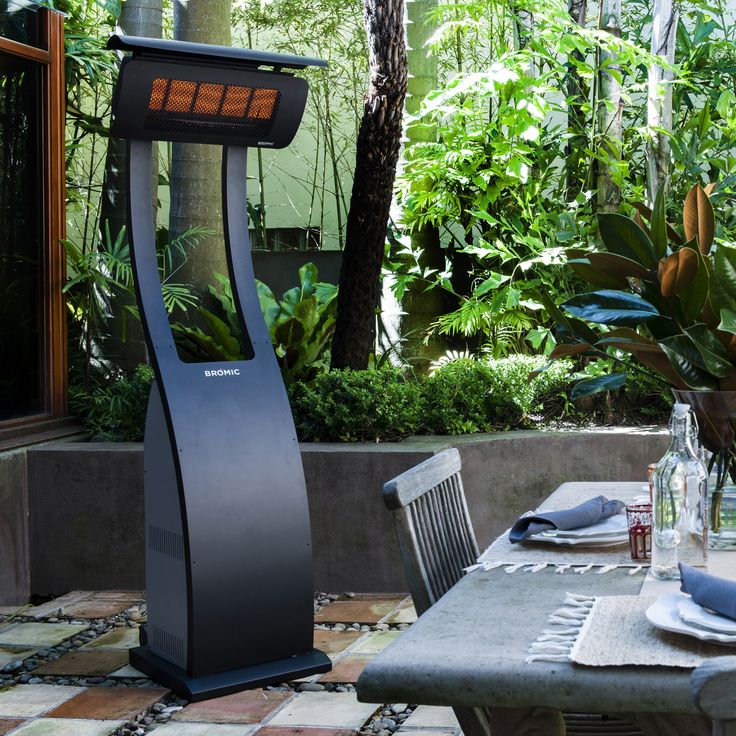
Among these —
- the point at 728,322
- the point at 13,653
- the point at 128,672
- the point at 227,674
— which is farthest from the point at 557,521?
the point at 13,653

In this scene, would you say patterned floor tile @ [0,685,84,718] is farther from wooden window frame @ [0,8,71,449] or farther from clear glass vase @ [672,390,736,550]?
clear glass vase @ [672,390,736,550]

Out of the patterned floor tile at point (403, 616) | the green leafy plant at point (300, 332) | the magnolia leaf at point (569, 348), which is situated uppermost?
the magnolia leaf at point (569, 348)

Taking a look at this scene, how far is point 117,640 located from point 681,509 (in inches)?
102

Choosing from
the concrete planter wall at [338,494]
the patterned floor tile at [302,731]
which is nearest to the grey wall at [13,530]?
the concrete planter wall at [338,494]

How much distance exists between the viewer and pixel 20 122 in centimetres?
480

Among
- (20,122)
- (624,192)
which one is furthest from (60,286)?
(624,192)

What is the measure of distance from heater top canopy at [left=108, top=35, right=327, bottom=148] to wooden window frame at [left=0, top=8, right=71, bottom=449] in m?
1.85

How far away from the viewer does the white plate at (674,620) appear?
145 cm

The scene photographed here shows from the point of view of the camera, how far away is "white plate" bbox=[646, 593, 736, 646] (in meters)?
1.45

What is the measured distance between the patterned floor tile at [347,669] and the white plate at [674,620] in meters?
1.89

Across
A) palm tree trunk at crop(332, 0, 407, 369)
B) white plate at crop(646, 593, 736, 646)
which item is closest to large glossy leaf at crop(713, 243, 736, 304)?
white plate at crop(646, 593, 736, 646)

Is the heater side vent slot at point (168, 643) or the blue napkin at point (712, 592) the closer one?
the blue napkin at point (712, 592)

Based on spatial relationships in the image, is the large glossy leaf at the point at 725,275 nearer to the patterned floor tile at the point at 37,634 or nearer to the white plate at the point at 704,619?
the white plate at the point at 704,619

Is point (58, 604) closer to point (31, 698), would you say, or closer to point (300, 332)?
point (31, 698)
